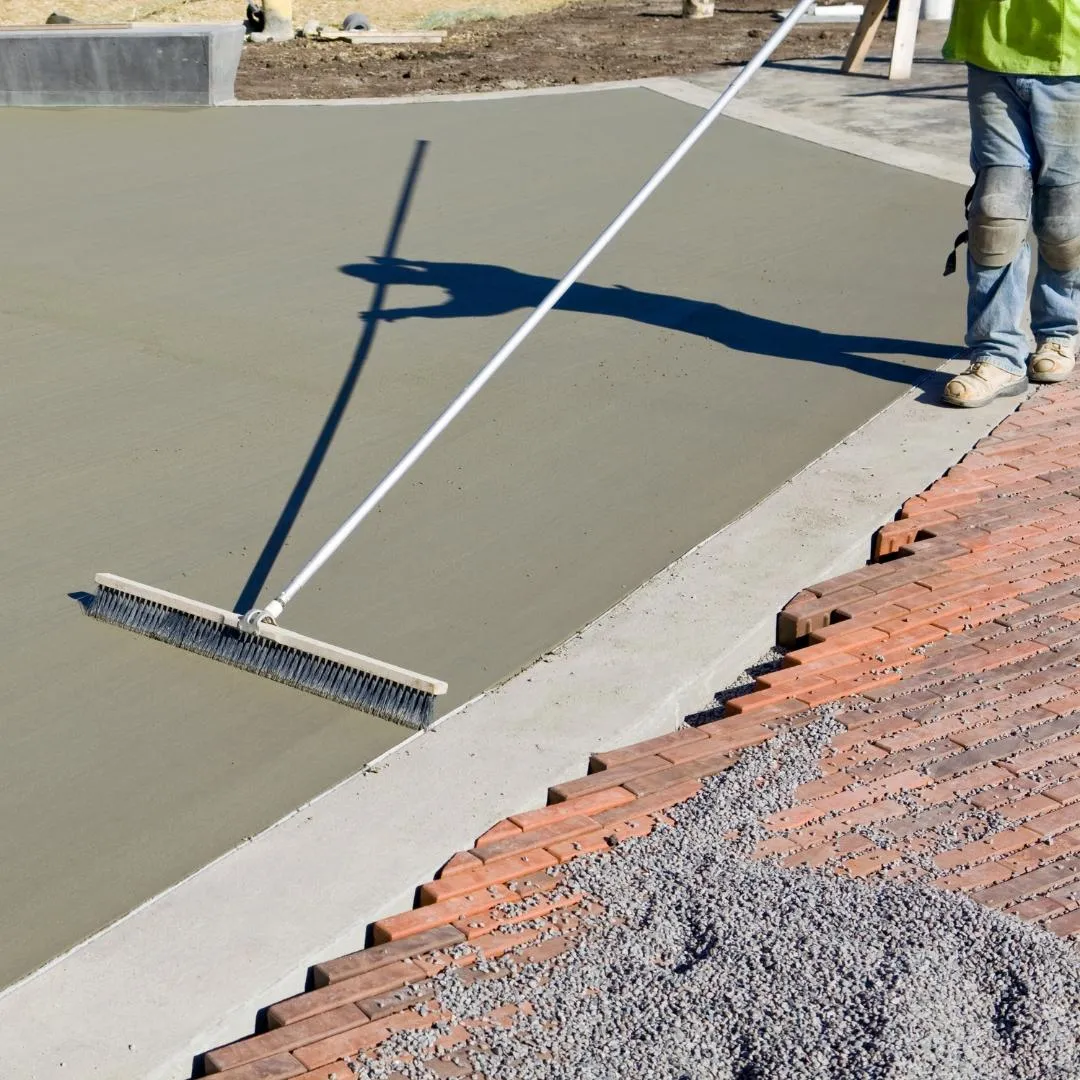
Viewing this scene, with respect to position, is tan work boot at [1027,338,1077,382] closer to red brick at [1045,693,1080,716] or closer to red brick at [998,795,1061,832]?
red brick at [1045,693,1080,716]

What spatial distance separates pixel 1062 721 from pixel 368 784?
1.57m

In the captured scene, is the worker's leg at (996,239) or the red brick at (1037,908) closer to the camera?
the red brick at (1037,908)

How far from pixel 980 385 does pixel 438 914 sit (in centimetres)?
327

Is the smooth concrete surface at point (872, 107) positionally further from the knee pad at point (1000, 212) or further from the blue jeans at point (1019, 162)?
the knee pad at point (1000, 212)

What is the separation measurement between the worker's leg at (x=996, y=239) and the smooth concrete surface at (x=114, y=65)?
21.1 ft

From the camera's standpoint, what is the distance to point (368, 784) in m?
3.36

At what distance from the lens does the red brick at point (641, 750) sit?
3.40 metres

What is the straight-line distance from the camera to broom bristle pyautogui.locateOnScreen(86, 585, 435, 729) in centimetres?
360

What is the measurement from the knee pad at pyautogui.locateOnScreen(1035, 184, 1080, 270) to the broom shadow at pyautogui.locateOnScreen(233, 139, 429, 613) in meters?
2.47

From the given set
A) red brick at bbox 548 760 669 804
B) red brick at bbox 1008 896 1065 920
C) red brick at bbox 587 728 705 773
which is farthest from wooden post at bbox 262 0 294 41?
red brick at bbox 1008 896 1065 920

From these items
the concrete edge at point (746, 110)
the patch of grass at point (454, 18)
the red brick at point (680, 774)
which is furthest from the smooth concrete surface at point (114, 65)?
the red brick at point (680, 774)

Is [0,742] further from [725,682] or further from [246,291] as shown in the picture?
[246,291]

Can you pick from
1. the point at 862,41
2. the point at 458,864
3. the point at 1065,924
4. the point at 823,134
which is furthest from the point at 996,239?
the point at 862,41

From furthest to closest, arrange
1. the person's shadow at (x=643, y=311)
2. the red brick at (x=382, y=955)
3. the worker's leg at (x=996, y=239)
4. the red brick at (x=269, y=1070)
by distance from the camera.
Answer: the person's shadow at (x=643, y=311) → the worker's leg at (x=996, y=239) → the red brick at (x=382, y=955) → the red brick at (x=269, y=1070)
